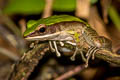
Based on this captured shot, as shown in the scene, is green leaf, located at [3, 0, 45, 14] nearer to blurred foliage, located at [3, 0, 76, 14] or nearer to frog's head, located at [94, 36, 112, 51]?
blurred foliage, located at [3, 0, 76, 14]

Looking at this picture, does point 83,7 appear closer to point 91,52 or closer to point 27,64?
point 91,52

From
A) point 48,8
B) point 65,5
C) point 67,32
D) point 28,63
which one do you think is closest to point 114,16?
point 65,5

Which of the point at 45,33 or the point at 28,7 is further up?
the point at 28,7

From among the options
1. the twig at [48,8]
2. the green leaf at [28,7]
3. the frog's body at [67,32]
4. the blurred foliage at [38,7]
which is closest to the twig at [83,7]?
the blurred foliage at [38,7]

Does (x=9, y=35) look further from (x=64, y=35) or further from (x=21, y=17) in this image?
(x=64, y=35)

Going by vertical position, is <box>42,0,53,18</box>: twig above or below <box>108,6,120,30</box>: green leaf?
above

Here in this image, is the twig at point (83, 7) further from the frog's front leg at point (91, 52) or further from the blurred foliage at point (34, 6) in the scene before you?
the frog's front leg at point (91, 52)

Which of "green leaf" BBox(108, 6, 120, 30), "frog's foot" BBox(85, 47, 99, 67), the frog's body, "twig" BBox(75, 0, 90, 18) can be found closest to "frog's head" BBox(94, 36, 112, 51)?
the frog's body
